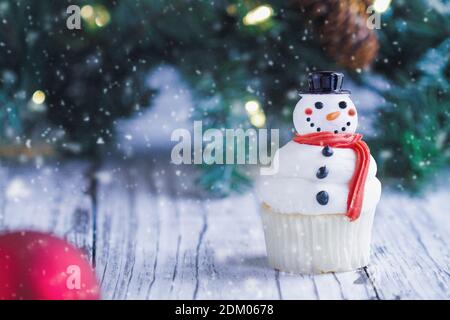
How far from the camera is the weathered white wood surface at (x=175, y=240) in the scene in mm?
1823

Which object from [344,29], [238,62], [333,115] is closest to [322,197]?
[333,115]

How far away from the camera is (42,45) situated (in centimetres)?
252

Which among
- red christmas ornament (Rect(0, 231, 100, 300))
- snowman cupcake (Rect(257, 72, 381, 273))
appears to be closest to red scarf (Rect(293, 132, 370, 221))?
snowman cupcake (Rect(257, 72, 381, 273))

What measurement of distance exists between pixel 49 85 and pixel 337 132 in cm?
106

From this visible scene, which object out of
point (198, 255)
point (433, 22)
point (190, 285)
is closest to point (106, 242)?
point (198, 255)

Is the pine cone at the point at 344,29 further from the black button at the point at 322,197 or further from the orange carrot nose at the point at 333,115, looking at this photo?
the black button at the point at 322,197

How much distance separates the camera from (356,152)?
1869 mm

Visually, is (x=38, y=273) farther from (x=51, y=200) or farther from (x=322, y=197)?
(x=51, y=200)

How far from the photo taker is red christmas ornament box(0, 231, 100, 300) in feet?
5.77

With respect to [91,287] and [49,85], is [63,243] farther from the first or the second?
[49,85]

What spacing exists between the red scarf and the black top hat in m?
0.09

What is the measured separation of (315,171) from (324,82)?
19 cm

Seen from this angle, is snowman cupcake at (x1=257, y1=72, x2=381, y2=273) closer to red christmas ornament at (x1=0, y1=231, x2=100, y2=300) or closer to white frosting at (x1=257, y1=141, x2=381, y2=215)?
white frosting at (x1=257, y1=141, x2=381, y2=215)

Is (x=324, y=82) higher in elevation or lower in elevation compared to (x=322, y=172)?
higher
